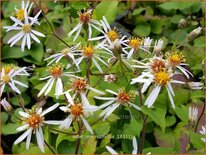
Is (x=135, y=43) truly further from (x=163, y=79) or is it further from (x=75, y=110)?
(x=75, y=110)

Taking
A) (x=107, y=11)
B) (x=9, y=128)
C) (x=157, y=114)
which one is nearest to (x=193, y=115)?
(x=157, y=114)

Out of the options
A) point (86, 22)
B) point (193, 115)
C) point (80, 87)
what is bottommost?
point (193, 115)

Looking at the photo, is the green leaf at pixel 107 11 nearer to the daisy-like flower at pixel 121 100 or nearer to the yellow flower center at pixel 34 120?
the daisy-like flower at pixel 121 100

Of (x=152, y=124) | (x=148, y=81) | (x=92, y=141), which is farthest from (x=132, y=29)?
(x=148, y=81)

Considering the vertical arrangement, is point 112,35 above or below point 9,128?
above

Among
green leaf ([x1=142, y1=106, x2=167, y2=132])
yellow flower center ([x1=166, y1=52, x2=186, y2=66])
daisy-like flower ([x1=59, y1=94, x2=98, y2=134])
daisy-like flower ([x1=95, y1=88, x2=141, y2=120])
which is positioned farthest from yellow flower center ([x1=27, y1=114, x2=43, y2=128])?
yellow flower center ([x1=166, y1=52, x2=186, y2=66])

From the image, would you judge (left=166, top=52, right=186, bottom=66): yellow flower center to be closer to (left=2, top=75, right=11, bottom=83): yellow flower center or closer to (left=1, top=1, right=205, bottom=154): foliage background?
(left=1, top=1, right=205, bottom=154): foliage background
